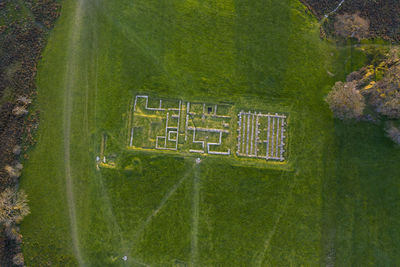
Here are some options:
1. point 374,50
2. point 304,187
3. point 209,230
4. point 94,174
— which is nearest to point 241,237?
point 209,230

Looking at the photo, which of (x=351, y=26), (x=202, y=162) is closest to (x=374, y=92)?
(x=351, y=26)

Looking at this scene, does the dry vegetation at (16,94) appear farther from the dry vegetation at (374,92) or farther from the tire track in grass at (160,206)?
the dry vegetation at (374,92)

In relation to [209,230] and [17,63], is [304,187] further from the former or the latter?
[17,63]

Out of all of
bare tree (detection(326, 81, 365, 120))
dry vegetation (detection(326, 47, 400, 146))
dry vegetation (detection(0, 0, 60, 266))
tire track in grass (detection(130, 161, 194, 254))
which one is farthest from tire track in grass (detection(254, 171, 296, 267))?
dry vegetation (detection(0, 0, 60, 266))

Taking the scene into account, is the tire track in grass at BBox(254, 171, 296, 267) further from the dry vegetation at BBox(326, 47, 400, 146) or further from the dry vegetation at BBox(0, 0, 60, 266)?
the dry vegetation at BBox(0, 0, 60, 266)

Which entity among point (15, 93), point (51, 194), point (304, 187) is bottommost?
point (51, 194)

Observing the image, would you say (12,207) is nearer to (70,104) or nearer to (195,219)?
(70,104)
